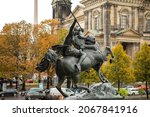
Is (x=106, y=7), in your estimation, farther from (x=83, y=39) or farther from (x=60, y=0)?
(x=83, y=39)

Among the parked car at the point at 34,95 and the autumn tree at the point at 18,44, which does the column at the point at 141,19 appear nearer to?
the autumn tree at the point at 18,44

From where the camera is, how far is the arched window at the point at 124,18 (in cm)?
7375

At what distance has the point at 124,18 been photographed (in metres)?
74.1

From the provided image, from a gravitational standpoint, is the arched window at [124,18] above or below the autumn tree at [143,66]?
above

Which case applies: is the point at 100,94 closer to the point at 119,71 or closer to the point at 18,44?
the point at 119,71

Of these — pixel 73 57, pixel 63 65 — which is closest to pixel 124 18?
pixel 73 57

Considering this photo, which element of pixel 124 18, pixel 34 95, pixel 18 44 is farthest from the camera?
pixel 124 18

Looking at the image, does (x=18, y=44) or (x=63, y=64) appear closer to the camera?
(x=63, y=64)

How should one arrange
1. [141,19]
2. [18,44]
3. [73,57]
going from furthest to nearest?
[141,19] < [18,44] < [73,57]

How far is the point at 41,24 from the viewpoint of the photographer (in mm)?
55438

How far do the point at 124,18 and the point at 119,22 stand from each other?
1.40 meters

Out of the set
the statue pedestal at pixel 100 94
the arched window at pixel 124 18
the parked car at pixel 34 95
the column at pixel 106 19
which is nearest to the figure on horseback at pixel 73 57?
the statue pedestal at pixel 100 94

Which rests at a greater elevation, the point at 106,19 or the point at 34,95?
the point at 106,19

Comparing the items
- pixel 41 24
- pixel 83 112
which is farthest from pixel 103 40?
pixel 83 112
